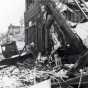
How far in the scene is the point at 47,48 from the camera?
42.9 feet

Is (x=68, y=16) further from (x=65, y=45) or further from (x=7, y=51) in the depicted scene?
(x=7, y=51)

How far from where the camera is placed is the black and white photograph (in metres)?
7.36

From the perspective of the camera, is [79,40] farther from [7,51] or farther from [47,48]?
[7,51]

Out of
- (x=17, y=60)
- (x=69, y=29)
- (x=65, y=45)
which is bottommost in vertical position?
(x=17, y=60)

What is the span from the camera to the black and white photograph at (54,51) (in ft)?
24.1

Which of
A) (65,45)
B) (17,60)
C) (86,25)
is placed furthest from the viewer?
(17,60)

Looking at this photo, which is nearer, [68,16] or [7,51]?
[68,16]

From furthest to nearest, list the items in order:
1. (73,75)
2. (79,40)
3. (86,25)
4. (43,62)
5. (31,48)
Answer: (31,48)
(43,62)
(86,25)
(79,40)
(73,75)

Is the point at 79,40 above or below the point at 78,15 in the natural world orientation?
below

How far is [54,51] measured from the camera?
36.6 ft

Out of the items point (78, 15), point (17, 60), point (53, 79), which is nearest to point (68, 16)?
point (78, 15)

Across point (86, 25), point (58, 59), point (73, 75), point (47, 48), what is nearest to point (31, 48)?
point (47, 48)

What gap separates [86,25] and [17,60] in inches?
260

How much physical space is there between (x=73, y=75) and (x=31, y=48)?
29.7ft
